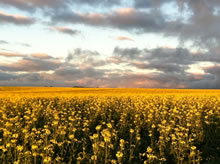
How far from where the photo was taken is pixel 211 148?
314 inches

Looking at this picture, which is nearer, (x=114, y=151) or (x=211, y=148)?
(x=114, y=151)

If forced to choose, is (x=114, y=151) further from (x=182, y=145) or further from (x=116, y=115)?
(x=116, y=115)

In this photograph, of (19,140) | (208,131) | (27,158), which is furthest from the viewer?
(208,131)

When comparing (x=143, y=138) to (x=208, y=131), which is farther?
(x=208, y=131)

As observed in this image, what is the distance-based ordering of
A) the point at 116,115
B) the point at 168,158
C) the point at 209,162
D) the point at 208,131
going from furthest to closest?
the point at 116,115, the point at 208,131, the point at 168,158, the point at 209,162

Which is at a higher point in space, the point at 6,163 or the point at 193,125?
the point at 193,125

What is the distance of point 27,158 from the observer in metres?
6.21

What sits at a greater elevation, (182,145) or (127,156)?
(182,145)

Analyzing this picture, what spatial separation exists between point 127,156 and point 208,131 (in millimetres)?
5064

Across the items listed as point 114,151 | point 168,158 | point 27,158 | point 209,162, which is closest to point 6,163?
point 27,158

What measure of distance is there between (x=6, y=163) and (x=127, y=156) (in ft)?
13.6

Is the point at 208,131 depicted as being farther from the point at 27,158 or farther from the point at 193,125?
the point at 27,158

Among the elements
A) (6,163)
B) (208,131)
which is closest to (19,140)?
(6,163)

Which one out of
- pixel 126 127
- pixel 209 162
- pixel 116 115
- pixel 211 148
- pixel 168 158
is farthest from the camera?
pixel 116 115
